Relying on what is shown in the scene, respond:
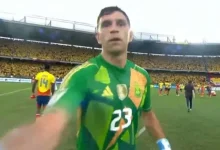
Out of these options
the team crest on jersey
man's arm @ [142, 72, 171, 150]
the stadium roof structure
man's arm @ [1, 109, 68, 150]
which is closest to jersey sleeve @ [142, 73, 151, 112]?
man's arm @ [142, 72, 171, 150]

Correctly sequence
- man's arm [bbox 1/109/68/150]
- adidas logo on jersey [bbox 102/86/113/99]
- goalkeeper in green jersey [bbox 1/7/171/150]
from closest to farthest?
man's arm [bbox 1/109/68/150] → goalkeeper in green jersey [bbox 1/7/171/150] → adidas logo on jersey [bbox 102/86/113/99]

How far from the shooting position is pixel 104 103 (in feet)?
6.79

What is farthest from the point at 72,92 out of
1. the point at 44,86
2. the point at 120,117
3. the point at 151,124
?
the point at 44,86

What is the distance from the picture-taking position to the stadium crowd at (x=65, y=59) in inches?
2132

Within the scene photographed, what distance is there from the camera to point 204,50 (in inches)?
2596

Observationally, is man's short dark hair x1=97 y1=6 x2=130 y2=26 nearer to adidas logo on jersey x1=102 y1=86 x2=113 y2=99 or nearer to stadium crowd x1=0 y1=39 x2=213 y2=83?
adidas logo on jersey x1=102 y1=86 x2=113 y2=99

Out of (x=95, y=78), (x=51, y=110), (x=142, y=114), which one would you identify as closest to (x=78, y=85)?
(x=95, y=78)

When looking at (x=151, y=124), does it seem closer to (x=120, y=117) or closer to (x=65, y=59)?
(x=120, y=117)

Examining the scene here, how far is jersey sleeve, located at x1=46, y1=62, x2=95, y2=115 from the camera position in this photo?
171 centimetres

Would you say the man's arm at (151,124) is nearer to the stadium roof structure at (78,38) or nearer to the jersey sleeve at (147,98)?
the jersey sleeve at (147,98)

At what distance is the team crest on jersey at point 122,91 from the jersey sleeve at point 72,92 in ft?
0.94

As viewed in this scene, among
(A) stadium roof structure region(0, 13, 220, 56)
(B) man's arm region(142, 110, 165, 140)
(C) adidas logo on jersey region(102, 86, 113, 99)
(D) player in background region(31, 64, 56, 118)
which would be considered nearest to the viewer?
(C) adidas logo on jersey region(102, 86, 113, 99)

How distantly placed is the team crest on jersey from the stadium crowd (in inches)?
2016

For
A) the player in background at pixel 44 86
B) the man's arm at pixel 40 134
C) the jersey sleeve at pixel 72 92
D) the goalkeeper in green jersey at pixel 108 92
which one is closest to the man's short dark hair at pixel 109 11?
the goalkeeper in green jersey at pixel 108 92
